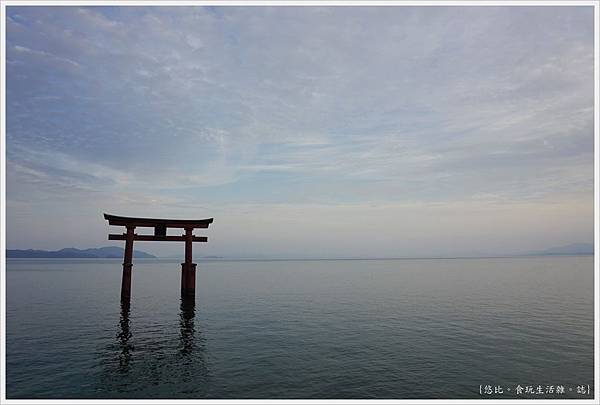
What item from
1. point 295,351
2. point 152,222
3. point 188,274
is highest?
point 152,222

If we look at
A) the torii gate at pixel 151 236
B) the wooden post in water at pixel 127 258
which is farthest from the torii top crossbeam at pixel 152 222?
the wooden post in water at pixel 127 258

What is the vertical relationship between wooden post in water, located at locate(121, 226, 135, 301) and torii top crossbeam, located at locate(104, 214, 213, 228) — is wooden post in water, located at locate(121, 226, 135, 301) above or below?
below

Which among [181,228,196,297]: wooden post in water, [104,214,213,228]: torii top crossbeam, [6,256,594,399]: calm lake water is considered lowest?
[6,256,594,399]: calm lake water

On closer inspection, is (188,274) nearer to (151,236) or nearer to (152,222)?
(151,236)

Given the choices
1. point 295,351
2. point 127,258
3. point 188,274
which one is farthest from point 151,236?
point 295,351

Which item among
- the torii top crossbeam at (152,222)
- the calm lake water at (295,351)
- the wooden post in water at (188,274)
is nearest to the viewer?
the calm lake water at (295,351)

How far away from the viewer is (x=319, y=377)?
13805 millimetres

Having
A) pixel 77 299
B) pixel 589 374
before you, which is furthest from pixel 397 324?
pixel 77 299

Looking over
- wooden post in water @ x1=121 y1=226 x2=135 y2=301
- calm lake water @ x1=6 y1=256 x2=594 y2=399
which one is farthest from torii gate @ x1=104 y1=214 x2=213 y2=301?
calm lake water @ x1=6 y1=256 x2=594 y2=399

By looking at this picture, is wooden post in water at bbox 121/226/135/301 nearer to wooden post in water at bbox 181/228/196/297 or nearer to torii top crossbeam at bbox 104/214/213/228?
torii top crossbeam at bbox 104/214/213/228

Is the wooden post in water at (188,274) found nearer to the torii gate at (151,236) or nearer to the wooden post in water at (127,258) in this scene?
the torii gate at (151,236)

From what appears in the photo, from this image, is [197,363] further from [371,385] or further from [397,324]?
[397,324]

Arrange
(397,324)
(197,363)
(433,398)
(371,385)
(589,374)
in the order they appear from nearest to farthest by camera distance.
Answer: (433,398)
(371,385)
(589,374)
(197,363)
(397,324)

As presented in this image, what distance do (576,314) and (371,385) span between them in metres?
23.2
